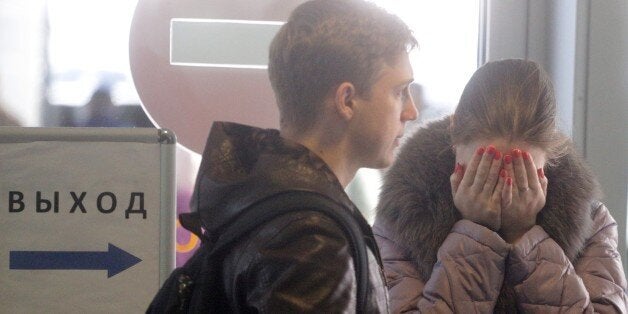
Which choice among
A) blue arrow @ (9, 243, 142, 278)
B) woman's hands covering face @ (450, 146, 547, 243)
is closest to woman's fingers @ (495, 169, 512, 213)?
woman's hands covering face @ (450, 146, 547, 243)

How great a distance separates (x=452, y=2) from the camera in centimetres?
281

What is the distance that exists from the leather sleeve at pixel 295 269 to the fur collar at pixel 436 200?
77 centimetres

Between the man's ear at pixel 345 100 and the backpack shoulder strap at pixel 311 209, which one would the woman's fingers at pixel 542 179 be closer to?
the man's ear at pixel 345 100

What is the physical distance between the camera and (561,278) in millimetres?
1835

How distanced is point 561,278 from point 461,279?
20cm

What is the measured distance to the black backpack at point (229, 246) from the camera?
120 cm

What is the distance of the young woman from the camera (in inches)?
72.2

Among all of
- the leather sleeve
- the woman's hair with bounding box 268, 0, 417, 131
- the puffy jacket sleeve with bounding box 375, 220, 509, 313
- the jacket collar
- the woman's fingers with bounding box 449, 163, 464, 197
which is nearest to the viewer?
the leather sleeve

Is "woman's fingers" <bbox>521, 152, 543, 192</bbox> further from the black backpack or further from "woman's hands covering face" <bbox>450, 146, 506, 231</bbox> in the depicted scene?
the black backpack

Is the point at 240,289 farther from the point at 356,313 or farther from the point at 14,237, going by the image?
the point at 14,237

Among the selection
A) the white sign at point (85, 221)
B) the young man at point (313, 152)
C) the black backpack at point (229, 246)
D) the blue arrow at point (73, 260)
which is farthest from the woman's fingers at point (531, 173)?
the blue arrow at point (73, 260)

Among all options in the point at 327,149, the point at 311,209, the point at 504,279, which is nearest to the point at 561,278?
the point at 504,279

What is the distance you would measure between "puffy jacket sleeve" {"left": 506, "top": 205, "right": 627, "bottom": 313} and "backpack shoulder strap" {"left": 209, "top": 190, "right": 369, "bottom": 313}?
0.72m

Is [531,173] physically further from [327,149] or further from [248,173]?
[248,173]
